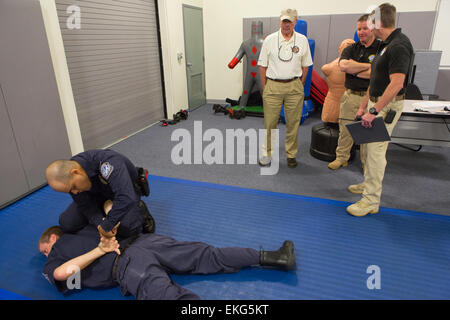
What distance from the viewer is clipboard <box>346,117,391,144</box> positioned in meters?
2.21

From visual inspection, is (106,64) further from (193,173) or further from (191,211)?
(191,211)

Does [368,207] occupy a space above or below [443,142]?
below

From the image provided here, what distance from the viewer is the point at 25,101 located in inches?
109

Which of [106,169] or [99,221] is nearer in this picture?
[106,169]

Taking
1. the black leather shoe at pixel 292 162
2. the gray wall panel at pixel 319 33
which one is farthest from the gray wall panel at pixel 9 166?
the gray wall panel at pixel 319 33

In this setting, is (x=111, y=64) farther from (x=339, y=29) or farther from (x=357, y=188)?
(x=339, y=29)

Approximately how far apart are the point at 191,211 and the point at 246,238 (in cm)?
60

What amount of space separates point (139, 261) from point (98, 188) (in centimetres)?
64

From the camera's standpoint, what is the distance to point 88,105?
3.81 meters

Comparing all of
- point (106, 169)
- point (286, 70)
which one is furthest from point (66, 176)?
point (286, 70)

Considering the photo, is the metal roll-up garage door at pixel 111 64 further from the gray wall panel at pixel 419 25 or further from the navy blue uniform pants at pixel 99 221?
the gray wall panel at pixel 419 25

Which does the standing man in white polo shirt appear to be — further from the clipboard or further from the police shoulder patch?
the police shoulder patch
